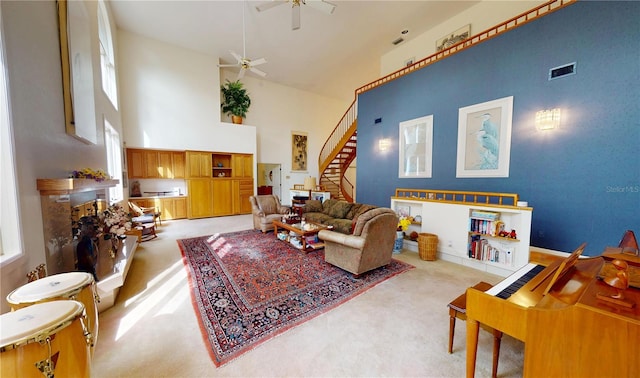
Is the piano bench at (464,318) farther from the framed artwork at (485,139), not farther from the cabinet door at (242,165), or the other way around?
the cabinet door at (242,165)

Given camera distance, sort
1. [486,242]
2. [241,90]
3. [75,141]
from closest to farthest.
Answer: [75,141] < [486,242] < [241,90]

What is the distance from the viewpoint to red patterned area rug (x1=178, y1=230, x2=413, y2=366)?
191cm

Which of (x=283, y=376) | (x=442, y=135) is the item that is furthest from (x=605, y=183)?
(x=283, y=376)

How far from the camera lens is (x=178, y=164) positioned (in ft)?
23.2

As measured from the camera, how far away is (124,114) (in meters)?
5.91

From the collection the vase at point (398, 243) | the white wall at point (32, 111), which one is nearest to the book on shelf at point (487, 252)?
the vase at point (398, 243)

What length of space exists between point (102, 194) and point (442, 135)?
6.36 metres

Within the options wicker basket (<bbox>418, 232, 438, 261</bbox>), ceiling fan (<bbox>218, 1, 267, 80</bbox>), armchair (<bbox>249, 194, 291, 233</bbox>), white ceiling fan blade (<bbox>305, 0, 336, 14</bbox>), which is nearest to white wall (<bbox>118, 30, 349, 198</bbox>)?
ceiling fan (<bbox>218, 1, 267, 80</bbox>)

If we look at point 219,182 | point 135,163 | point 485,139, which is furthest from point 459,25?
point 135,163

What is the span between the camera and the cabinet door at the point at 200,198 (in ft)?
22.5

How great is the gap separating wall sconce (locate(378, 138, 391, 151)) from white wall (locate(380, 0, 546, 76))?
111 inches

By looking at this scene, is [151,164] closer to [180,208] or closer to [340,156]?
[180,208]

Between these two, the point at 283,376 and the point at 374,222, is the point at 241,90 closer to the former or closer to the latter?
the point at 374,222

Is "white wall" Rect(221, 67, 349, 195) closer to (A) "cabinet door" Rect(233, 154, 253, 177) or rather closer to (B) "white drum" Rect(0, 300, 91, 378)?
(A) "cabinet door" Rect(233, 154, 253, 177)
